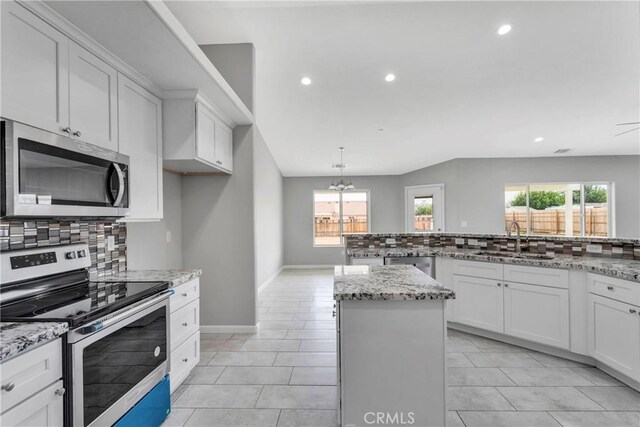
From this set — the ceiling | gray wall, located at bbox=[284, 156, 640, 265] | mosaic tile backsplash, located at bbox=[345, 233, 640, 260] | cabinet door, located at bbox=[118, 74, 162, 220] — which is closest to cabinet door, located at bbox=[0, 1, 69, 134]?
cabinet door, located at bbox=[118, 74, 162, 220]

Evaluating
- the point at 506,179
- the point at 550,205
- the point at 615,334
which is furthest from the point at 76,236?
the point at 550,205

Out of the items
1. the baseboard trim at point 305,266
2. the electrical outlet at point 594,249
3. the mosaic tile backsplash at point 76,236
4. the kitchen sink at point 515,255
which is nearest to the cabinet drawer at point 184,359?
the mosaic tile backsplash at point 76,236

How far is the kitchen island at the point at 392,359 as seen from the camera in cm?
159

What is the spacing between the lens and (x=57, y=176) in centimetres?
145

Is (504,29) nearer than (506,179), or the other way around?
(504,29)

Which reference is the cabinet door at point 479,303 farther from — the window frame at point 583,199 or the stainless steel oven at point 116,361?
the window frame at point 583,199

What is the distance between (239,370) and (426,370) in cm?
161

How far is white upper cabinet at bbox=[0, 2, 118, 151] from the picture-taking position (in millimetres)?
1267

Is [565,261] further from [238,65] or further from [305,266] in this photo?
[305,266]

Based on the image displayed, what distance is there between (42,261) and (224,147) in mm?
1844

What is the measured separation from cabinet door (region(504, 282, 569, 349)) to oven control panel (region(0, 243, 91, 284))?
352cm

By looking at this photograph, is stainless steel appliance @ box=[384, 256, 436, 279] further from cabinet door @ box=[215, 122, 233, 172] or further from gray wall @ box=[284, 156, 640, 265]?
gray wall @ box=[284, 156, 640, 265]

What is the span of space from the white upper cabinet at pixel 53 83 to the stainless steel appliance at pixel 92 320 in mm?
715

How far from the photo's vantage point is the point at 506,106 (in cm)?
423
